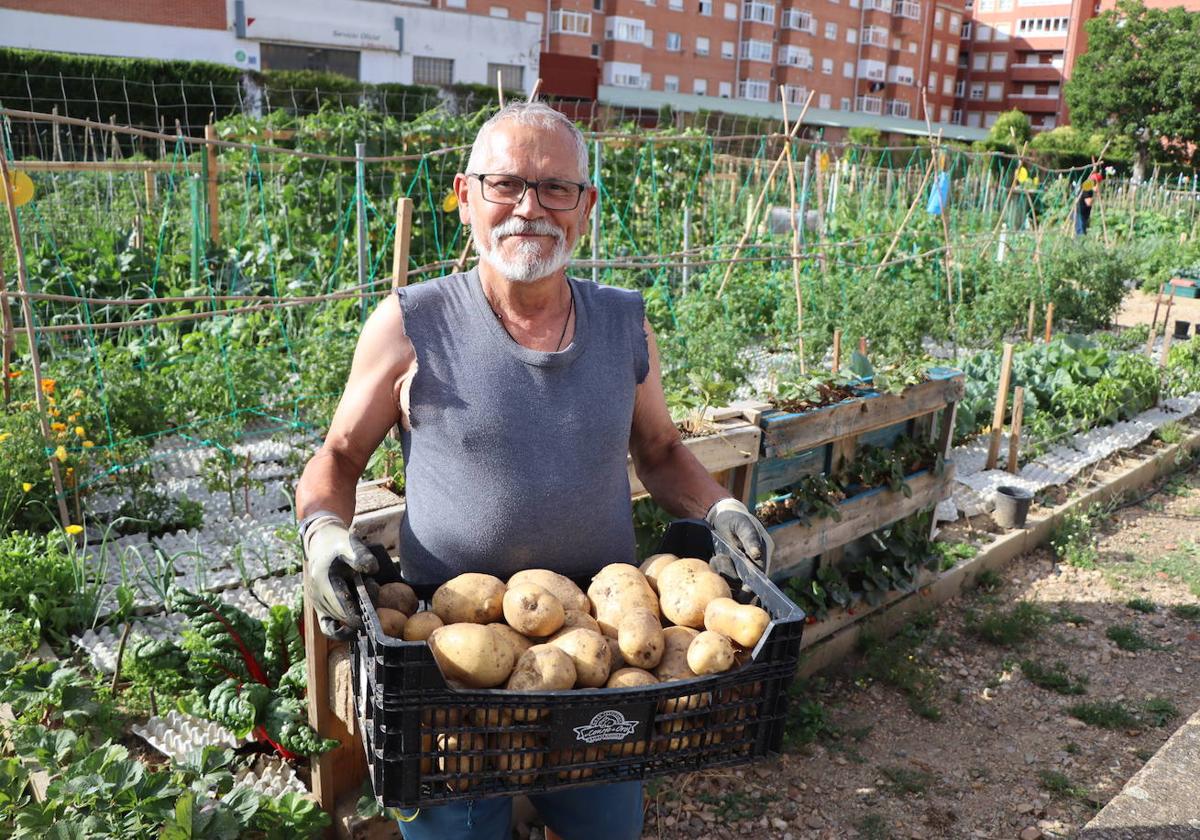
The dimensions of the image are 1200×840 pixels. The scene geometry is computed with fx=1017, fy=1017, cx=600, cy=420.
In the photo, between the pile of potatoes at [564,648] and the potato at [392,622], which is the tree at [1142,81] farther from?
the potato at [392,622]

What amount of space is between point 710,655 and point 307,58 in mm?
35801

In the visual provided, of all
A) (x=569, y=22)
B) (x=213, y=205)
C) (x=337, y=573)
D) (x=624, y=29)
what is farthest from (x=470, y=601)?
(x=624, y=29)

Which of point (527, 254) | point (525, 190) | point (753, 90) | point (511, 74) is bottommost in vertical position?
point (527, 254)

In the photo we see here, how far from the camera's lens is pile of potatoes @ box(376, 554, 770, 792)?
4.86ft

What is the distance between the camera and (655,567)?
1.87 m

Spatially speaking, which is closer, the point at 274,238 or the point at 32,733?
the point at 32,733

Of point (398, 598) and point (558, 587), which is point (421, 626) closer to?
point (398, 598)

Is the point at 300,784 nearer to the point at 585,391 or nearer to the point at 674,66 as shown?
the point at 585,391

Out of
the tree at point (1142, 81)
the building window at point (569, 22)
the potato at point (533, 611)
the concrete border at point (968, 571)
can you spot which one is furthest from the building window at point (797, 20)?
the potato at point (533, 611)

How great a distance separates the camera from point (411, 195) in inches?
327

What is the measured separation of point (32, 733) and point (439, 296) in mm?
1523

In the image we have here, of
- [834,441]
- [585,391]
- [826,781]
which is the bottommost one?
[826,781]

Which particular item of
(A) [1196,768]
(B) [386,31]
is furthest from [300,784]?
(B) [386,31]

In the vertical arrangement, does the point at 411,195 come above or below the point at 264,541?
above
